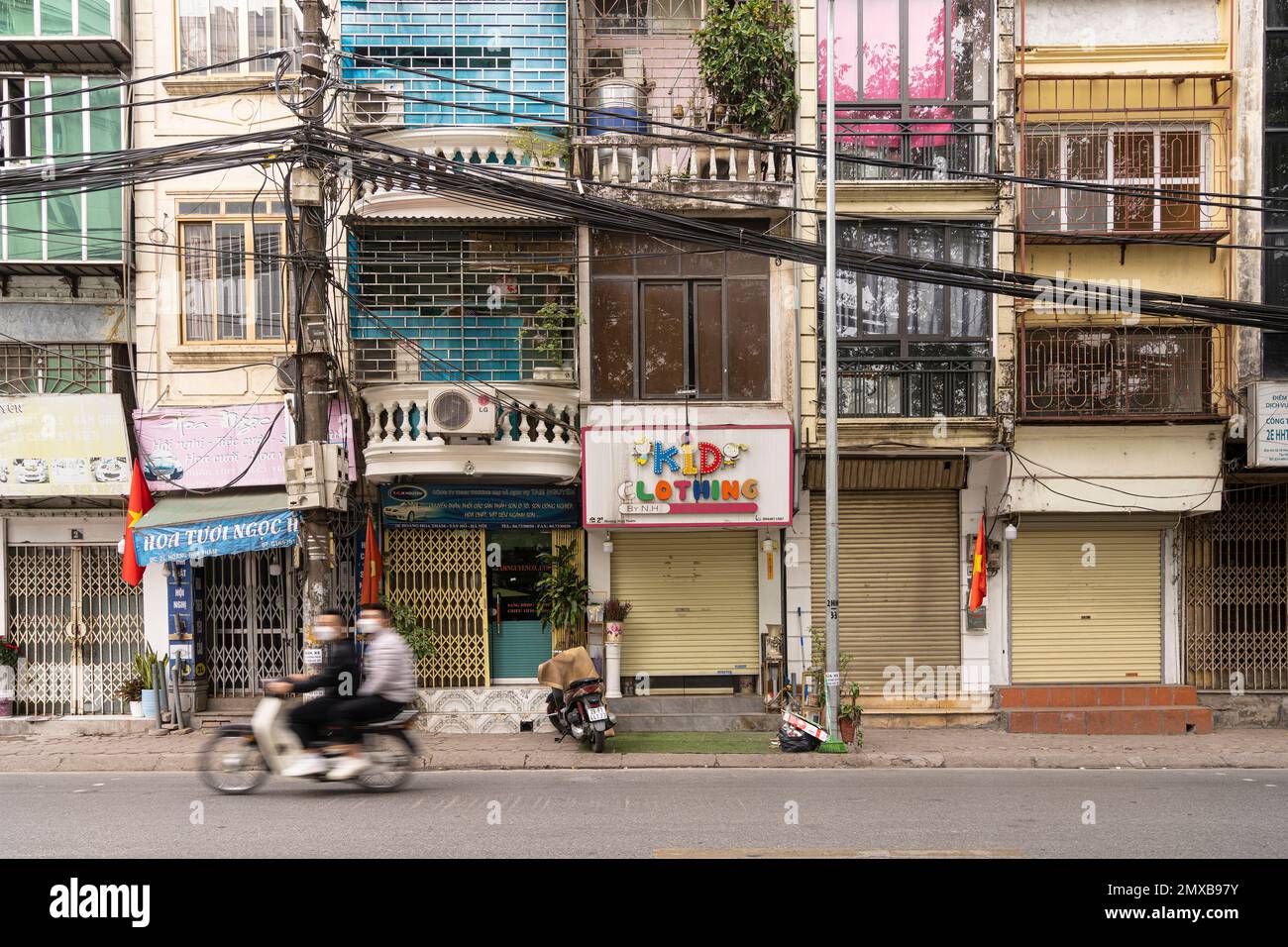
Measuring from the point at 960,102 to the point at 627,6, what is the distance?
5180 mm

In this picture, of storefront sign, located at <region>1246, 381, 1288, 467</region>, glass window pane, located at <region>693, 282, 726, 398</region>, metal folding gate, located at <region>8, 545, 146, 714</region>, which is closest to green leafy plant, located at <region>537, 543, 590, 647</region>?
glass window pane, located at <region>693, 282, 726, 398</region>

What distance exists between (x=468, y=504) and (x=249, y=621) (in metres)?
3.73

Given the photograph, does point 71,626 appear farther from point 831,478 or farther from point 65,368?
point 831,478

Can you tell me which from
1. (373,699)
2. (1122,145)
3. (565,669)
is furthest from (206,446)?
(1122,145)

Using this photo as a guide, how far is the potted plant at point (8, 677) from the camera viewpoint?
15336mm

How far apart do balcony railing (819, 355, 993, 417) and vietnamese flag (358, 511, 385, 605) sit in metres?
6.72

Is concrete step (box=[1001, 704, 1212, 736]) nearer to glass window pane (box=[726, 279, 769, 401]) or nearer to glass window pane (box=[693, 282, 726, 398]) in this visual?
glass window pane (box=[726, 279, 769, 401])

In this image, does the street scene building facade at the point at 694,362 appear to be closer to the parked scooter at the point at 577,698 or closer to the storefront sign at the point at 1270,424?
the storefront sign at the point at 1270,424

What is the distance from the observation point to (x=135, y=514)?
48.6ft

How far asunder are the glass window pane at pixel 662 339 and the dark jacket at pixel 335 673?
6945 mm

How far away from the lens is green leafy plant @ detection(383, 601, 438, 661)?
1508cm

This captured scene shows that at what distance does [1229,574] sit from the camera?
16062mm

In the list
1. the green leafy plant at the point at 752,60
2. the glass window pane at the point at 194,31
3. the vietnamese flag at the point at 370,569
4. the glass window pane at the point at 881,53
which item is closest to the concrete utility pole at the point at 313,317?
the vietnamese flag at the point at 370,569

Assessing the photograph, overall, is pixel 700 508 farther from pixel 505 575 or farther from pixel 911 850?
pixel 911 850
